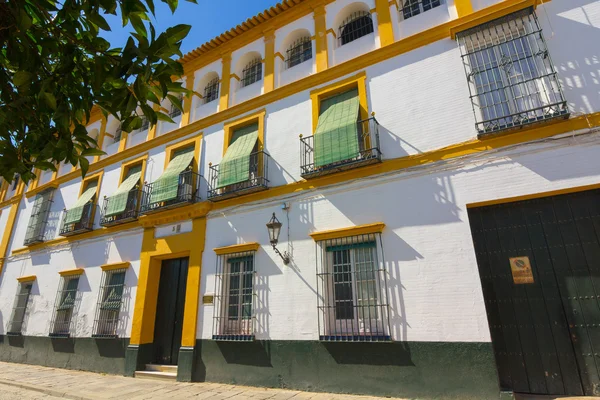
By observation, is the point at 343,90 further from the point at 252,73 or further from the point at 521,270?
the point at 521,270

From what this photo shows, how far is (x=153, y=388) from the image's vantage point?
6559 millimetres

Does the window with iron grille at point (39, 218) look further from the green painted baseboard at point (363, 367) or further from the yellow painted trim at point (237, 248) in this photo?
the green painted baseboard at point (363, 367)

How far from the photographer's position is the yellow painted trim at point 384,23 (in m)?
7.04

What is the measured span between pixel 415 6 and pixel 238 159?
16.5ft

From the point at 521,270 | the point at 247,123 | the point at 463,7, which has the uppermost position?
the point at 463,7

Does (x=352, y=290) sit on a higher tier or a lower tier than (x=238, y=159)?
lower

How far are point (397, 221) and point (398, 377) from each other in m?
2.46

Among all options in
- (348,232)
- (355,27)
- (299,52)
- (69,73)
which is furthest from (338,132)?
(69,73)

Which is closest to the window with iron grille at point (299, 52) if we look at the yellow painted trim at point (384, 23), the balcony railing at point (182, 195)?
the yellow painted trim at point (384, 23)

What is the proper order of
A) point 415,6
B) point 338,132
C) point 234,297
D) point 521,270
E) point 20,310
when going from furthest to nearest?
point 20,310 < point 234,297 < point 415,6 < point 338,132 < point 521,270

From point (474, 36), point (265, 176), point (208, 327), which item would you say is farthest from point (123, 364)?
point (474, 36)

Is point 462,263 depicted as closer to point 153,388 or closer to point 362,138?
point 362,138

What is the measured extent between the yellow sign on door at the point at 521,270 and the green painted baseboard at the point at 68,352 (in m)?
8.43

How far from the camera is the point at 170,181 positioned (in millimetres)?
8547
